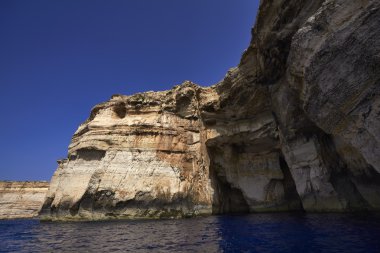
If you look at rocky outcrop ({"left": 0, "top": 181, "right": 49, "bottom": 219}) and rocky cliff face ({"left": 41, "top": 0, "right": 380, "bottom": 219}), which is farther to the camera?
rocky outcrop ({"left": 0, "top": 181, "right": 49, "bottom": 219})

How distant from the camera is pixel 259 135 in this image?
2514 cm

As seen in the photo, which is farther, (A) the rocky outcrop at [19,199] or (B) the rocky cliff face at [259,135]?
(A) the rocky outcrop at [19,199]

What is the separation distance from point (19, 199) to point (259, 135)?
162 ft

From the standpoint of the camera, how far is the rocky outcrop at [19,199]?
4981cm

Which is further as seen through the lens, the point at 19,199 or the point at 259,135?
the point at 19,199

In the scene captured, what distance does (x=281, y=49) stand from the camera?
1773 cm

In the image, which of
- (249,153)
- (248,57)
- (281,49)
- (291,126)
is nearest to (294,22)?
(281,49)

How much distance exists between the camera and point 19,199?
51500mm

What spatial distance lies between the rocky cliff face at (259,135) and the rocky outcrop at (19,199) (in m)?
31.8

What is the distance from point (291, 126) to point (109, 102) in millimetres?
18786

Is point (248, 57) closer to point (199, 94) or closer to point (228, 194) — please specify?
point (199, 94)

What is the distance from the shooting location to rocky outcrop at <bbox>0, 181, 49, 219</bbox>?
49812mm

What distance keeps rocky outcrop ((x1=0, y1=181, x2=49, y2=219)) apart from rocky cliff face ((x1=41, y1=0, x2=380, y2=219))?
104 ft

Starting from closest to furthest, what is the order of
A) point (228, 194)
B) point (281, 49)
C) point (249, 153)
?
point (281, 49), point (249, 153), point (228, 194)
